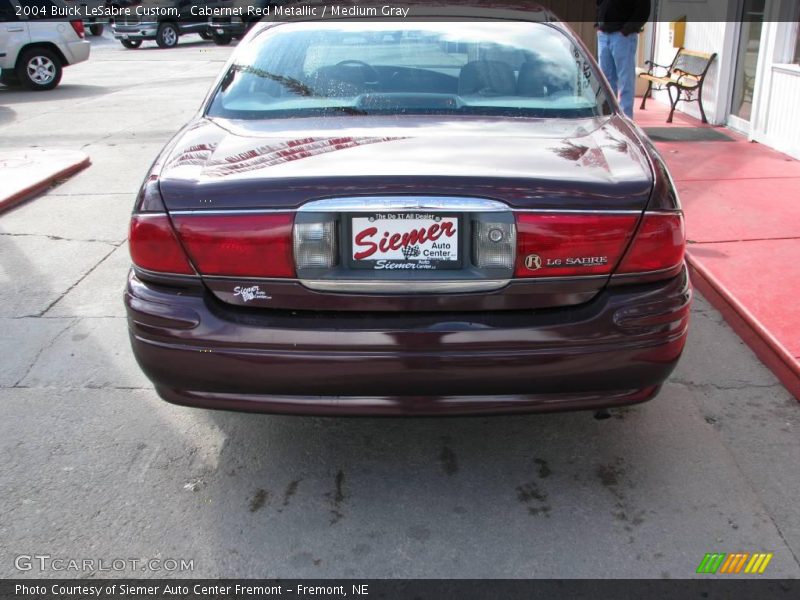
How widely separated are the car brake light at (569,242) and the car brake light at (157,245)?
105 centimetres

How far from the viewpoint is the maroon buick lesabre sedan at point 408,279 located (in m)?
2.38

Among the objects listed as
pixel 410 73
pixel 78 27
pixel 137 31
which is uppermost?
pixel 410 73

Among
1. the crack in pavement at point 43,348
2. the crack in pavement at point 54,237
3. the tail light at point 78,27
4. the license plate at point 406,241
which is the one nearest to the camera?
the license plate at point 406,241

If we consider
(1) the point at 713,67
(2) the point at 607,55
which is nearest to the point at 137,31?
(2) the point at 607,55

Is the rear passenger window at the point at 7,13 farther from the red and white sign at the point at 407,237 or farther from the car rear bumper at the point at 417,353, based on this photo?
the red and white sign at the point at 407,237

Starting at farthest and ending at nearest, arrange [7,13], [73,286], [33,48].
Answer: [33,48] → [7,13] → [73,286]

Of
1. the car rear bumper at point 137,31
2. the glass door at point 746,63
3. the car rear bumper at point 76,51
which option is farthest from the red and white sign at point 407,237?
the car rear bumper at point 137,31

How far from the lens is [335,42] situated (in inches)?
139

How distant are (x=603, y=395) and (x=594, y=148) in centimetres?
85

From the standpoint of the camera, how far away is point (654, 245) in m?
2.46

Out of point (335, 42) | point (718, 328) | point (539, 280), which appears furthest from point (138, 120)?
point (539, 280)

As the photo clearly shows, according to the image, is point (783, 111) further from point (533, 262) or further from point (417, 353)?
point (417, 353)

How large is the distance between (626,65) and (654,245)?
6.54m

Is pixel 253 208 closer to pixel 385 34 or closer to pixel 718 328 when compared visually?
pixel 385 34
